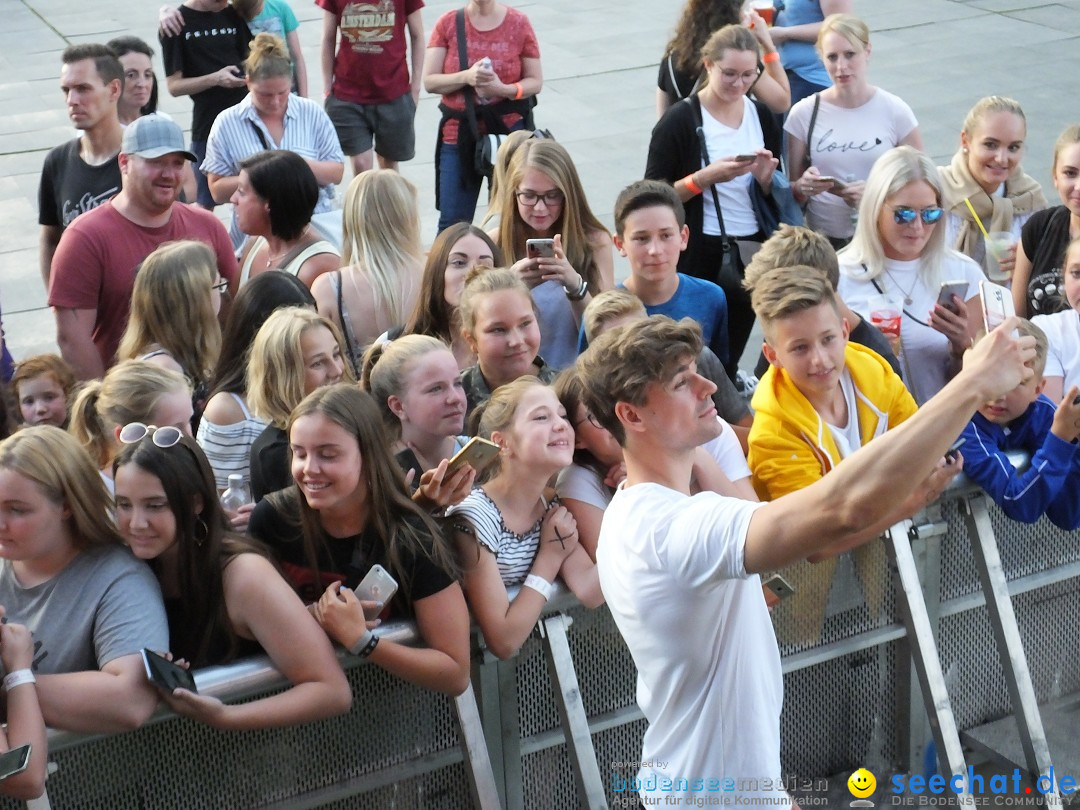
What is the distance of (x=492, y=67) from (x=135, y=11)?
34.7ft

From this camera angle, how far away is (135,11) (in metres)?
16.5

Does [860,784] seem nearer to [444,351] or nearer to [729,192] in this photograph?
[444,351]

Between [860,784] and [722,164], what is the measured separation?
9.66 ft

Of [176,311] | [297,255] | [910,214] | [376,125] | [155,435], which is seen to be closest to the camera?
[155,435]

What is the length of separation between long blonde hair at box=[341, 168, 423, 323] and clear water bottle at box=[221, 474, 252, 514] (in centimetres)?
123

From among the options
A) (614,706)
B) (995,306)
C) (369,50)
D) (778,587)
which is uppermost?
(369,50)

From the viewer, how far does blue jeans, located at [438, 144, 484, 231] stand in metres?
7.57

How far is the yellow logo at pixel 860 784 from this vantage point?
4156mm

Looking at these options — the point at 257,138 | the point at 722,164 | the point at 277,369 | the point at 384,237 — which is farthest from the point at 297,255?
the point at 722,164

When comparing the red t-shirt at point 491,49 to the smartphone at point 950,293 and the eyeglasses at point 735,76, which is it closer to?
the eyeglasses at point 735,76

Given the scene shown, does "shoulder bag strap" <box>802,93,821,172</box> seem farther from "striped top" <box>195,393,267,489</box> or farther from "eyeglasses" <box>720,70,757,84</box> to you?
"striped top" <box>195,393,267,489</box>

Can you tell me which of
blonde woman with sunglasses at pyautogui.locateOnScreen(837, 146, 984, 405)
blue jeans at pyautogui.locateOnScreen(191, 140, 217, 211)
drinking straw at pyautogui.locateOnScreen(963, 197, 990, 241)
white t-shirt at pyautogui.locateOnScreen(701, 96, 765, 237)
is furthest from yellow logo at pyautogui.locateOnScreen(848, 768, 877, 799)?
blue jeans at pyautogui.locateOnScreen(191, 140, 217, 211)

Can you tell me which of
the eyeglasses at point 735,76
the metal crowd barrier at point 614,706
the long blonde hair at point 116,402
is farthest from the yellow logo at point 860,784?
the eyeglasses at point 735,76

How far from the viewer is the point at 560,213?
556cm
